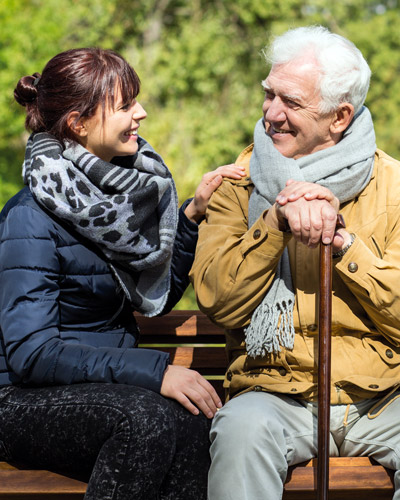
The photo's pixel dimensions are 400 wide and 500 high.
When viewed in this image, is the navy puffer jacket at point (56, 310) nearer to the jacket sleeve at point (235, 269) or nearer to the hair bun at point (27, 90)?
the jacket sleeve at point (235, 269)

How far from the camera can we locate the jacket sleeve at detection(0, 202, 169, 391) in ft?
9.09

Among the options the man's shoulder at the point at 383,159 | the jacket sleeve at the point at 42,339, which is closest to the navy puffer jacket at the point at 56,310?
the jacket sleeve at the point at 42,339

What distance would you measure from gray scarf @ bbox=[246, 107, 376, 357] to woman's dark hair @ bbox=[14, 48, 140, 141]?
21.9 inches

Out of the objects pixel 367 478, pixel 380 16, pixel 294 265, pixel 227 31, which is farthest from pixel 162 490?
pixel 380 16

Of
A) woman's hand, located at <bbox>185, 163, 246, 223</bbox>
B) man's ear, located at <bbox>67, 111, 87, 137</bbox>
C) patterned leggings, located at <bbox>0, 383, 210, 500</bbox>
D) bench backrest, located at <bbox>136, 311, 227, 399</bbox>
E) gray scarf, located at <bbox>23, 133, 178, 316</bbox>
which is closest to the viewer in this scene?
patterned leggings, located at <bbox>0, 383, 210, 500</bbox>

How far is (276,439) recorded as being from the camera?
2680mm

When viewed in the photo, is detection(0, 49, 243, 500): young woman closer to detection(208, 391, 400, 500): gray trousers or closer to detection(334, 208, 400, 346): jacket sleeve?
detection(208, 391, 400, 500): gray trousers

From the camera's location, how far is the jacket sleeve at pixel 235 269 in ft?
8.96

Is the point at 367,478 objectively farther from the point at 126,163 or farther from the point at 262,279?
the point at 126,163

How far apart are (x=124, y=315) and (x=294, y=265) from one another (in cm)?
70

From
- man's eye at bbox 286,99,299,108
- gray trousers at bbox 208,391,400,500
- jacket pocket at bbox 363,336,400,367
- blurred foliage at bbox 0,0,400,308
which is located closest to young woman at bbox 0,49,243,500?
gray trousers at bbox 208,391,400,500

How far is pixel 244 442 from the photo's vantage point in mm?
2619

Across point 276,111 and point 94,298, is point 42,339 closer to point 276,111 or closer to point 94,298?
point 94,298

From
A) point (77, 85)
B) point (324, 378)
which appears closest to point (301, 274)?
point (324, 378)
